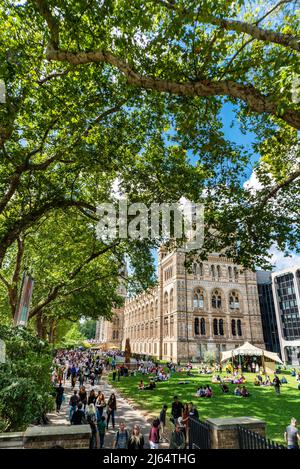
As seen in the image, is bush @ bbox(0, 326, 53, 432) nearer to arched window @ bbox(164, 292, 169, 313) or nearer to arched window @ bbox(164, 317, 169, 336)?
arched window @ bbox(164, 292, 169, 313)

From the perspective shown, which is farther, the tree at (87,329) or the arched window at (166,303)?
the tree at (87,329)

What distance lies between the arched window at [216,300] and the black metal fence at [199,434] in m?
44.7

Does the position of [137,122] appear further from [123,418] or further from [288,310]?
[288,310]

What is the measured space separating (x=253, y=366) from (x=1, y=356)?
115 ft

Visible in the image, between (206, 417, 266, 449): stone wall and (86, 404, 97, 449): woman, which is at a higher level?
(206, 417, 266, 449): stone wall

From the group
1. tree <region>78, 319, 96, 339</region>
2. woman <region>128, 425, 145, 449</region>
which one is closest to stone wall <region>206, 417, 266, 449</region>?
woman <region>128, 425, 145, 449</region>

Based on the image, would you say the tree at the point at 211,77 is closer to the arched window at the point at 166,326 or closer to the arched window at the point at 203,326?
the arched window at the point at 203,326

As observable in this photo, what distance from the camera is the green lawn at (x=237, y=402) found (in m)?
14.5

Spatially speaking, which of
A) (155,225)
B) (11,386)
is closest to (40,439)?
(11,386)

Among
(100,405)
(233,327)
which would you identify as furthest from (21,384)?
(233,327)

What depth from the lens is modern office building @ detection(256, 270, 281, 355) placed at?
5934 centimetres

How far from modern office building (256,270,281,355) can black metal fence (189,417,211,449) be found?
56089 mm

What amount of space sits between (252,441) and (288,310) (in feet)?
183

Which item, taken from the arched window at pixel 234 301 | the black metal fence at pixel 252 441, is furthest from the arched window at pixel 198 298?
the black metal fence at pixel 252 441
